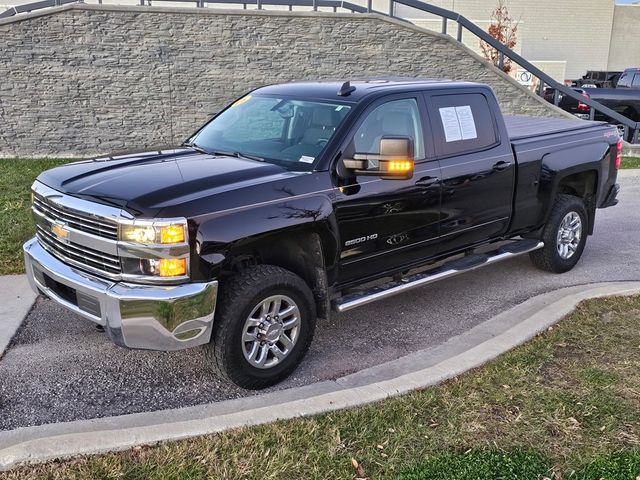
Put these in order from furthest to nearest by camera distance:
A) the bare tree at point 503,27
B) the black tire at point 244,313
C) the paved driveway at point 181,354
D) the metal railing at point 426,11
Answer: the bare tree at point 503,27 → the metal railing at point 426,11 → the paved driveway at point 181,354 → the black tire at point 244,313

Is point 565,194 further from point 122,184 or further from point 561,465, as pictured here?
point 122,184

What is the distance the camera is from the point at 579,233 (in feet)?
20.9

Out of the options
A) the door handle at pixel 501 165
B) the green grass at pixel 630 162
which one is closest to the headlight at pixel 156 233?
the door handle at pixel 501 165

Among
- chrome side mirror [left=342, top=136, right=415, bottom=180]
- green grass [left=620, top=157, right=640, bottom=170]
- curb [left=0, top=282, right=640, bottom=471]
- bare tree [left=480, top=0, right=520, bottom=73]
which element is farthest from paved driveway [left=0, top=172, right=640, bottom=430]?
bare tree [left=480, top=0, right=520, bottom=73]

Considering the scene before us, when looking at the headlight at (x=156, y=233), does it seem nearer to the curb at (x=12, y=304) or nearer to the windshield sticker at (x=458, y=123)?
the curb at (x=12, y=304)

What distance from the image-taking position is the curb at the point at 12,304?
181 inches

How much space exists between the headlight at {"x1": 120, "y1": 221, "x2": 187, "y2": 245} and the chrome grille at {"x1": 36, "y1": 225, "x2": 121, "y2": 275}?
20 cm

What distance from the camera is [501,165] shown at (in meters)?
5.31

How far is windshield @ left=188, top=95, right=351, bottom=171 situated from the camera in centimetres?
428

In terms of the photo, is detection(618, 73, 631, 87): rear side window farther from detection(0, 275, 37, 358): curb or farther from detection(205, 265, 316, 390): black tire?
detection(0, 275, 37, 358): curb

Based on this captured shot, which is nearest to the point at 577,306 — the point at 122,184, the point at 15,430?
the point at 122,184

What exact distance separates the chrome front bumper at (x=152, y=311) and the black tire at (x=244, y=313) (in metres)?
0.11

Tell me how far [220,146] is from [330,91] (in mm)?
927

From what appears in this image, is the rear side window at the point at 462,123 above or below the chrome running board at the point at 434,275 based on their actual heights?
above
